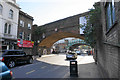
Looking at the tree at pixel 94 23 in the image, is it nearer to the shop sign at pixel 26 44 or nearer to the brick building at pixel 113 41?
the brick building at pixel 113 41

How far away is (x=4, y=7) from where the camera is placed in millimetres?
16234

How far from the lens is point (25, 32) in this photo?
72.7ft

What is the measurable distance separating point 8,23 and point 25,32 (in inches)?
212

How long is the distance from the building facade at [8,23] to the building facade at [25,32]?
4.48 ft

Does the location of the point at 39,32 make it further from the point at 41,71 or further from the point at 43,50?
the point at 41,71

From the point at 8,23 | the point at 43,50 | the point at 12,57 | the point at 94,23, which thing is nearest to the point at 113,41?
the point at 94,23

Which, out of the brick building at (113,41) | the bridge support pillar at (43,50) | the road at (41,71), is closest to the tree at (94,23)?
the brick building at (113,41)

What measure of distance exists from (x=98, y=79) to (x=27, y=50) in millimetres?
20219

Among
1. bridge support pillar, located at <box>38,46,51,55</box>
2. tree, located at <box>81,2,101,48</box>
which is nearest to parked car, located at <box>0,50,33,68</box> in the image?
tree, located at <box>81,2,101,48</box>

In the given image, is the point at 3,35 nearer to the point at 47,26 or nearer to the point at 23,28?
the point at 23,28

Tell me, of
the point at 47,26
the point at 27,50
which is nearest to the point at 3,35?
the point at 27,50

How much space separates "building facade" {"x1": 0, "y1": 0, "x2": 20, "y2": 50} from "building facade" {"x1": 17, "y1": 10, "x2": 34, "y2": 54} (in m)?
1.36

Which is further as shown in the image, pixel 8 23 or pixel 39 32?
pixel 39 32

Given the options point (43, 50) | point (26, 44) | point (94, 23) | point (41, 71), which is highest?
point (94, 23)
